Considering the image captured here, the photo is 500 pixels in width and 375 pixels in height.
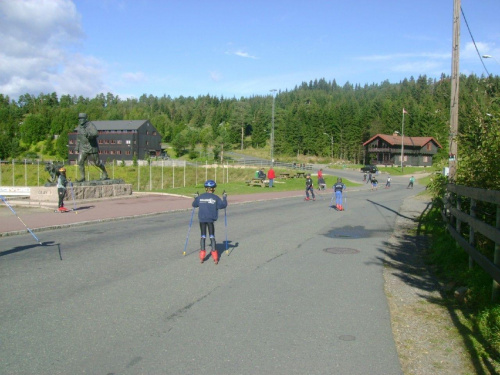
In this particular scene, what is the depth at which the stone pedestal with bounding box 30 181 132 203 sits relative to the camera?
22625 millimetres

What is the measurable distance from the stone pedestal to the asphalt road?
1098cm

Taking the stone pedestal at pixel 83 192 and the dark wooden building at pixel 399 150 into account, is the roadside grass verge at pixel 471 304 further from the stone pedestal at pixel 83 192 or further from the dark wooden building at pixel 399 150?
the dark wooden building at pixel 399 150

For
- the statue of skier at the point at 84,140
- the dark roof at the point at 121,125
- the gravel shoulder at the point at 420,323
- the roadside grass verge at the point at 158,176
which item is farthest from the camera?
the dark roof at the point at 121,125

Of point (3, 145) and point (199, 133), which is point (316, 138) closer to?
point (199, 133)

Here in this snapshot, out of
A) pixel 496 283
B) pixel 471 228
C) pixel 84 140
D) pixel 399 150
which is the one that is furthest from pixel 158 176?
pixel 399 150

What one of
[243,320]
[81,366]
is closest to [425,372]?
[243,320]

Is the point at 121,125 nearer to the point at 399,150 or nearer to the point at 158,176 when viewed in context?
the point at 158,176

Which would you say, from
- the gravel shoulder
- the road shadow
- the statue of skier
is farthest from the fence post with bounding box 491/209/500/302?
the statue of skier

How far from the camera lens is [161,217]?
18.8 m

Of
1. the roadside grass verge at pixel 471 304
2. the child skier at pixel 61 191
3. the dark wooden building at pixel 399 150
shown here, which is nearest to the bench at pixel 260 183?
the child skier at pixel 61 191

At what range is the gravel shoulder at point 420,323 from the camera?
4.74m

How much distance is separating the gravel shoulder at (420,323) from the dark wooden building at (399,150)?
88.3 meters

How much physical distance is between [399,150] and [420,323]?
94.3 metres

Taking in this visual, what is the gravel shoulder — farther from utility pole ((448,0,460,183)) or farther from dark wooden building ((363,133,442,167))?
dark wooden building ((363,133,442,167))
